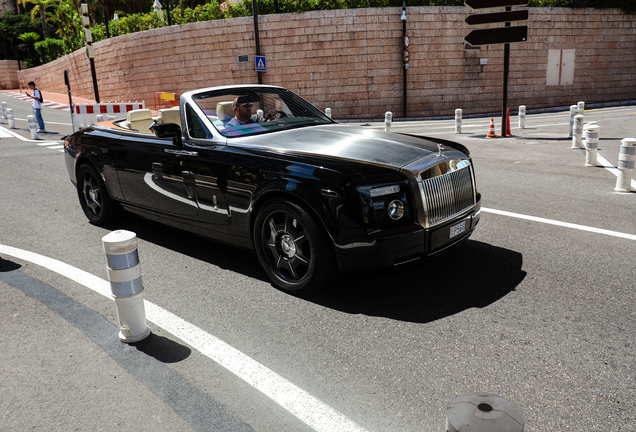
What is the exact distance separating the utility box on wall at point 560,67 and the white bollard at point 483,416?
2705cm

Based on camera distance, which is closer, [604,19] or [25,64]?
[604,19]

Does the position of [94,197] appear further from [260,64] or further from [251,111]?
[260,64]

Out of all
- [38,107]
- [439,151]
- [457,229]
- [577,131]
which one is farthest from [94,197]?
[38,107]

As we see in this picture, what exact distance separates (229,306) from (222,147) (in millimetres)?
1387

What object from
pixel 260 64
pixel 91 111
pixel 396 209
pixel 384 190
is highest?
pixel 260 64

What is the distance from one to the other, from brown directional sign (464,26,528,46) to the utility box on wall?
13049 millimetres

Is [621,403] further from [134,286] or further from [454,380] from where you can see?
[134,286]

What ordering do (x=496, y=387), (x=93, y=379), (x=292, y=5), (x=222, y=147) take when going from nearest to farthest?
(x=496, y=387) < (x=93, y=379) < (x=222, y=147) < (x=292, y=5)

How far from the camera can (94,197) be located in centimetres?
621

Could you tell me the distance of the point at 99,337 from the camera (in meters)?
3.52

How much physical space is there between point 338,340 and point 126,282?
1436 millimetres

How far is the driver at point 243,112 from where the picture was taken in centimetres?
487

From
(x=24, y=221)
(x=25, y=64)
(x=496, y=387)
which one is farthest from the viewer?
(x=25, y=64)

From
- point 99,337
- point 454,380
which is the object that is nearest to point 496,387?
point 454,380
